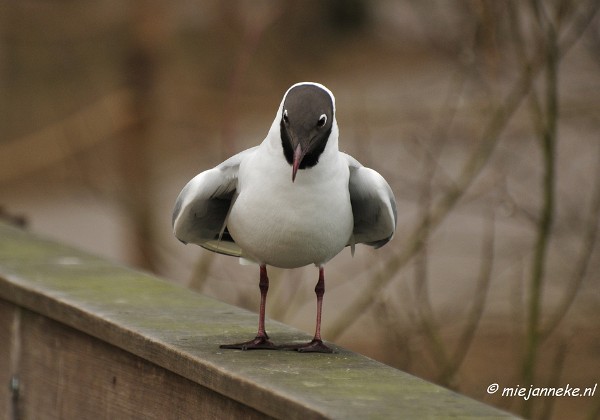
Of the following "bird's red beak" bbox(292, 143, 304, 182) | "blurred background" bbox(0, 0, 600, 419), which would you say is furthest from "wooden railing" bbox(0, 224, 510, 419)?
"blurred background" bbox(0, 0, 600, 419)

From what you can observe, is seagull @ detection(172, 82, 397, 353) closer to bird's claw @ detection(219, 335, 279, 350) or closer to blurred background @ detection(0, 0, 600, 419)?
bird's claw @ detection(219, 335, 279, 350)

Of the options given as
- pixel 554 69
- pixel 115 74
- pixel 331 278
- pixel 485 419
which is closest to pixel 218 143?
pixel 115 74

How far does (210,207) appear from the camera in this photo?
3.18 metres

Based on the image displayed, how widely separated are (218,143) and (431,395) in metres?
9.79

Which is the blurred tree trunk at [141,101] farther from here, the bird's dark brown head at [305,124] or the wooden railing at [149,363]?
the bird's dark brown head at [305,124]

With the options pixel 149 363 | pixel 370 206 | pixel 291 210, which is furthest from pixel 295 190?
pixel 149 363

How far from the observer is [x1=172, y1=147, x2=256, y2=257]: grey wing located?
2.99 meters

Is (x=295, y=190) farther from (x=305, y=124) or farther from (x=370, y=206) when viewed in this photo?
(x=370, y=206)

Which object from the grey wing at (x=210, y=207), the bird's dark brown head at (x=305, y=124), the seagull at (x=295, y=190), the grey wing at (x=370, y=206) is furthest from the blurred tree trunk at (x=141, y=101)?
the bird's dark brown head at (x=305, y=124)

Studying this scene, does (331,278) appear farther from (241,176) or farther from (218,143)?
(241,176)

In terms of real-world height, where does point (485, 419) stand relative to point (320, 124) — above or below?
below

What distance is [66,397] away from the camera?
3.27 meters

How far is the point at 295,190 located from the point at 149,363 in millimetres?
612

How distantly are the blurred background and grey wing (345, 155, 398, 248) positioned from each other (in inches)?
39.3
